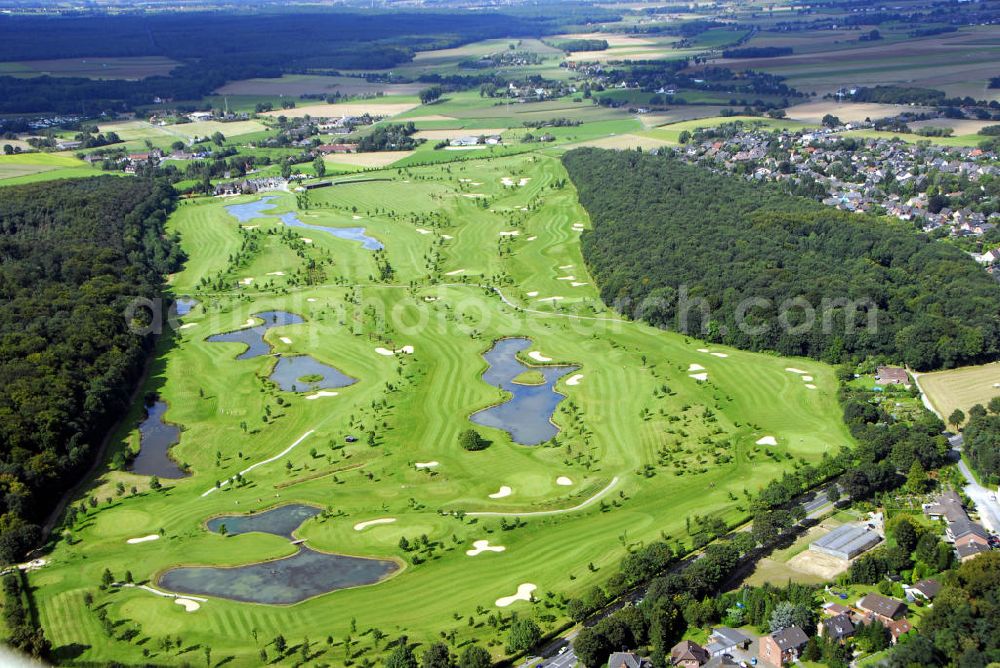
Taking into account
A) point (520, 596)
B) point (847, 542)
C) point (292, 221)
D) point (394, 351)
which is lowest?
point (520, 596)

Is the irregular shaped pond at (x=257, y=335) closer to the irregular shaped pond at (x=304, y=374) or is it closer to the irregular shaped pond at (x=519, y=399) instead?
the irregular shaped pond at (x=304, y=374)

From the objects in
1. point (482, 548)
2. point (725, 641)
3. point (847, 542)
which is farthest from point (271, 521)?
point (847, 542)

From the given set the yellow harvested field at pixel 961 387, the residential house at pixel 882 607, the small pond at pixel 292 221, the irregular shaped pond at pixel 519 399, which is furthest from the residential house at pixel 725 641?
the small pond at pixel 292 221

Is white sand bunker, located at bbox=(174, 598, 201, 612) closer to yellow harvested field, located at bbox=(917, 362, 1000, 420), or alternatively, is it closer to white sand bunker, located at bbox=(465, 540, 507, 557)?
white sand bunker, located at bbox=(465, 540, 507, 557)

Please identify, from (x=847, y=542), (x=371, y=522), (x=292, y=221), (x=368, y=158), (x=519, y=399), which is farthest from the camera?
(x=368, y=158)

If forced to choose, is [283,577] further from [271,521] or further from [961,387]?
[961,387]

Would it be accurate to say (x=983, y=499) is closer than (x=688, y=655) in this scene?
No

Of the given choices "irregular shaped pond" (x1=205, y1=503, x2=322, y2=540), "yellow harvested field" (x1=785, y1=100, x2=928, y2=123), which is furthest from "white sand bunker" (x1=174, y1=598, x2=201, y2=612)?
"yellow harvested field" (x1=785, y1=100, x2=928, y2=123)

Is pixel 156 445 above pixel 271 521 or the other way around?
above
